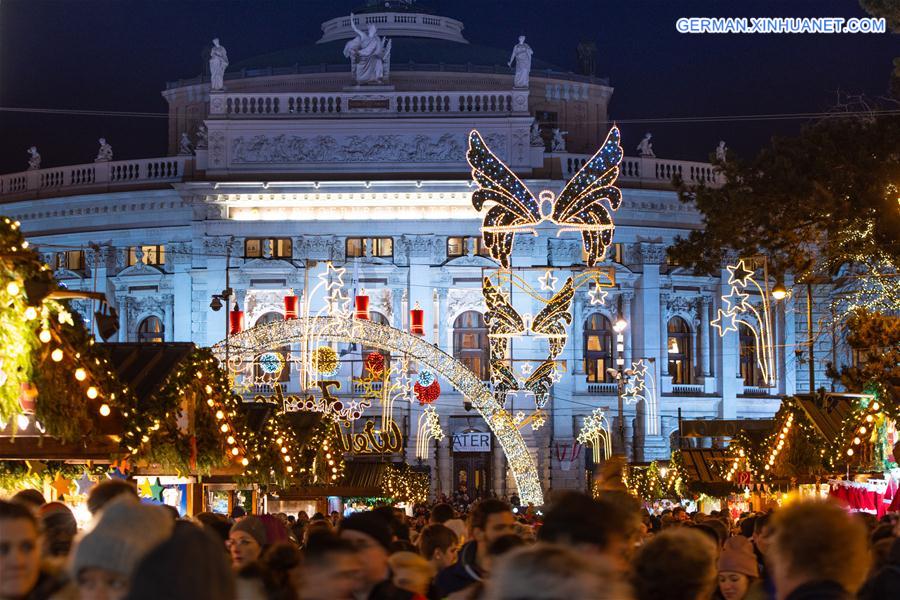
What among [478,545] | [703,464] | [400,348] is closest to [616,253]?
[400,348]

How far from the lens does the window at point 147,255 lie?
62.4m

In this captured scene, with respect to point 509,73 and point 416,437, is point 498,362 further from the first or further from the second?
point 509,73

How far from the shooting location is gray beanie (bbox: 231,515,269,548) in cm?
1001

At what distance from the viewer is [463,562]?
Answer: 9562 millimetres

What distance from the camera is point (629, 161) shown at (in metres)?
62.4

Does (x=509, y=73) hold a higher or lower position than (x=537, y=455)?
higher

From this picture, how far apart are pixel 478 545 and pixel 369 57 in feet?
168

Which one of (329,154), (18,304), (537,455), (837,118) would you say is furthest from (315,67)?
(18,304)

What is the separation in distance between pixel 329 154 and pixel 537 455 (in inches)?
513

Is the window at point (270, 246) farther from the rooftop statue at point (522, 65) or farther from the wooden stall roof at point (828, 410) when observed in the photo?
the wooden stall roof at point (828, 410)

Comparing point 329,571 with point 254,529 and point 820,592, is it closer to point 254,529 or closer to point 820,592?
point 820,592

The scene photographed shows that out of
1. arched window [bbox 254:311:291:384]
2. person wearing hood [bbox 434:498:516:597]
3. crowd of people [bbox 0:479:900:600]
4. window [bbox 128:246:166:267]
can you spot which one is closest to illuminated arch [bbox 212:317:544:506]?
arched window [bbox 254:311:291:384]

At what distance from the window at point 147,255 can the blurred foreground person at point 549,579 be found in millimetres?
58503

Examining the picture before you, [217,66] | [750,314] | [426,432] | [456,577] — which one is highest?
[217,66]
